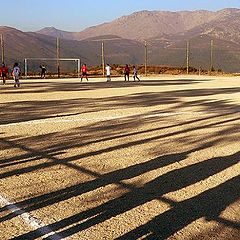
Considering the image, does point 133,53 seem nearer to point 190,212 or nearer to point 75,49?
point 75,49

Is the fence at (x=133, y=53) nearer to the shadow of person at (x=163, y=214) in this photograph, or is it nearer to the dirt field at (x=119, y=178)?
the dirt field at (x=119, y=178)

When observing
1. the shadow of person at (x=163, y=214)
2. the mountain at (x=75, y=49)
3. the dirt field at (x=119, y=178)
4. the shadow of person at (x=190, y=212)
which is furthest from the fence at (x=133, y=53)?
the shadow of person at (x=190, y=212)

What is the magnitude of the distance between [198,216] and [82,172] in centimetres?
239

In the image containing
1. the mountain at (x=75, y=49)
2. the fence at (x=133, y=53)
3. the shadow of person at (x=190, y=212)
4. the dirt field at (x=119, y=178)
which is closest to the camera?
the shadow of person at (x=190, y=212)

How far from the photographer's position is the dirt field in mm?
5008

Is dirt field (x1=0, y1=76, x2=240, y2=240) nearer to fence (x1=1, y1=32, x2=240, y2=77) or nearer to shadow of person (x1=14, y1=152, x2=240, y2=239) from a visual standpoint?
shadow of person (x1=14, y1=152, x2=240, y2=239)

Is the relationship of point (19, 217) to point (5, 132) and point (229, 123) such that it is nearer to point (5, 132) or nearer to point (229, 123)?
point (5, 132)

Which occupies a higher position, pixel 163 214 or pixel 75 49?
pixel 75 49

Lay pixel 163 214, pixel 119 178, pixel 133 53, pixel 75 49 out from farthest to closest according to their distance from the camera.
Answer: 1. pixel 133 53
2. pixel 75 49
3. pixel 119 178
4. pixel 163 214

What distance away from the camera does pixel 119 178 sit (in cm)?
686

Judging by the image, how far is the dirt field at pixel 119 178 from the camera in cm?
501

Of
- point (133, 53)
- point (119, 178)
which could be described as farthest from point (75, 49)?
point (119, 178)

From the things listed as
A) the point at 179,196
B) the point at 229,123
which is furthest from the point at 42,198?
Result: the point at 229,123

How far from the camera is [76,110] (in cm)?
1552
